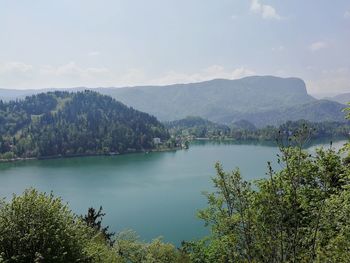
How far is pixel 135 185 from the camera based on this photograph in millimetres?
84625

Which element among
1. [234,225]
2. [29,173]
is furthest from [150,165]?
[234,225]

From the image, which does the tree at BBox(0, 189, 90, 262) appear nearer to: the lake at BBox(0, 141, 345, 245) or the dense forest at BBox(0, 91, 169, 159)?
the lake at BBox(0, 141, 345, 245)

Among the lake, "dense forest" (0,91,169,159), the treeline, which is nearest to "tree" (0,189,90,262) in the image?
the treeline

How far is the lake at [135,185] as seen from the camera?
2039 inches

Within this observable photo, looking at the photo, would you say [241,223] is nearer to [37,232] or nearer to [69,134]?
[37,232]

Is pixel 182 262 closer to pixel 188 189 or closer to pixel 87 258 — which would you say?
pixel 87 258

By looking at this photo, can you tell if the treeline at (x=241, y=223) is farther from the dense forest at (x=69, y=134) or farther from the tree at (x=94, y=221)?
the dense forest at (x=69, y=134)

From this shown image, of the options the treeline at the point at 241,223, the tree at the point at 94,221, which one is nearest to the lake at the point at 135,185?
the tree at the point at 94,221

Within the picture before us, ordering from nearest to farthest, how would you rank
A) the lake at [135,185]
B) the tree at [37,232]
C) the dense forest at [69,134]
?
the tree at [37,232]
the lake at [135,185]
the dense forest at [69,134]

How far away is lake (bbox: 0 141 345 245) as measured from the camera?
170 ft

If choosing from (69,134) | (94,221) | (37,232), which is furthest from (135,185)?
(69,134)

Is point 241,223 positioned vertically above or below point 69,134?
below

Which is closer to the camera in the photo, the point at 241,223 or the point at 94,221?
the point at 241,223

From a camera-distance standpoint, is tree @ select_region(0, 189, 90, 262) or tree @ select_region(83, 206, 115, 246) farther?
tree @ select_region(83, 206, 115, 246)
